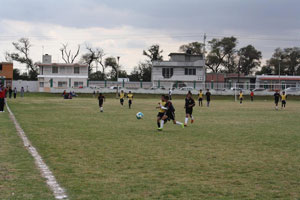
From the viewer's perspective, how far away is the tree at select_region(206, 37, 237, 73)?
103 meters

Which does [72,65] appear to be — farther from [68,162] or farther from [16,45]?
[68,162]

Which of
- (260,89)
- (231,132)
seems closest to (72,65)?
(260,89)

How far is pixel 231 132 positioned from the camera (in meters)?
15.7

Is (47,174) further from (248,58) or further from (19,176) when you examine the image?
(248,58)

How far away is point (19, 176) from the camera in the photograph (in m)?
7.28

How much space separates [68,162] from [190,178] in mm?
2930

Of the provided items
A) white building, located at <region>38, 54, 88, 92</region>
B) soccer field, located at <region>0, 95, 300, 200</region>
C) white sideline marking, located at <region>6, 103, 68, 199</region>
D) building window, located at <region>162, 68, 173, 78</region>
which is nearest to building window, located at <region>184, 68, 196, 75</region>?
building window, located at <region>162, 68, 173, 78</region>

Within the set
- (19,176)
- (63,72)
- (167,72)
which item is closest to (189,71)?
(167,72)

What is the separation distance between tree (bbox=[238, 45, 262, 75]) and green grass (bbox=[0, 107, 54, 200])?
101503mm

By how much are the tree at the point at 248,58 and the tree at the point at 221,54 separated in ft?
14.3

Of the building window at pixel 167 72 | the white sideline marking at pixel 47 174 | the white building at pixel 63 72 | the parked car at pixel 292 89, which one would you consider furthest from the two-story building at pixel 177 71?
the white sideline marking at pixel 47 174

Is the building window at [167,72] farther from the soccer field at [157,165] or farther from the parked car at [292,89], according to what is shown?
the soccer field at [157,165]

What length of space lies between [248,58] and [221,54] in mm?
9213

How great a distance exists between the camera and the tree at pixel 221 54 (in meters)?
103
